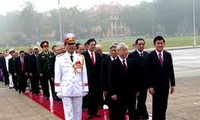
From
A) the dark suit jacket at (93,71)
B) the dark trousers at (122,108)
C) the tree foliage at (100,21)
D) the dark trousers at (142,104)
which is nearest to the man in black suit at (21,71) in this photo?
the dark suit jacket at (93,71)

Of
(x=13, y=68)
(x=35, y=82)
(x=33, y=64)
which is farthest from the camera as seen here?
(x=13, y=68)

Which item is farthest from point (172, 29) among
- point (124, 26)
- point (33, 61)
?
point (33, 61)

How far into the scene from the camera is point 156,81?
7.16 m

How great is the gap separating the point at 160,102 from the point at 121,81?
113 cm

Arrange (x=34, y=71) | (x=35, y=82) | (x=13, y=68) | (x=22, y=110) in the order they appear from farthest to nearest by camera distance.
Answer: (x=13, y=68)
(x=35, y=82)
(x=34, y=71)
(x=22, y=110)

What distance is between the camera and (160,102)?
723cm

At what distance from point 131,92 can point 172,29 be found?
10555cm

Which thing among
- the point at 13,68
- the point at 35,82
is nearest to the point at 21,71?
the point at 13,68

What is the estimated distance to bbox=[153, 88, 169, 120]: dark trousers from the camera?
283 inches

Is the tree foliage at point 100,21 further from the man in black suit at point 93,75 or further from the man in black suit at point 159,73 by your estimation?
the man in black suit at point 159,73

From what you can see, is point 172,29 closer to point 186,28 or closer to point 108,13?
point 186,28

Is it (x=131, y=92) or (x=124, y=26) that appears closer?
(x=131, y=92)

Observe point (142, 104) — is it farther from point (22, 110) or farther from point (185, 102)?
point (22, 110)

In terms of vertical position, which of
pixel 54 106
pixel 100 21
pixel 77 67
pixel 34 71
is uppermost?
pixel 100 21
